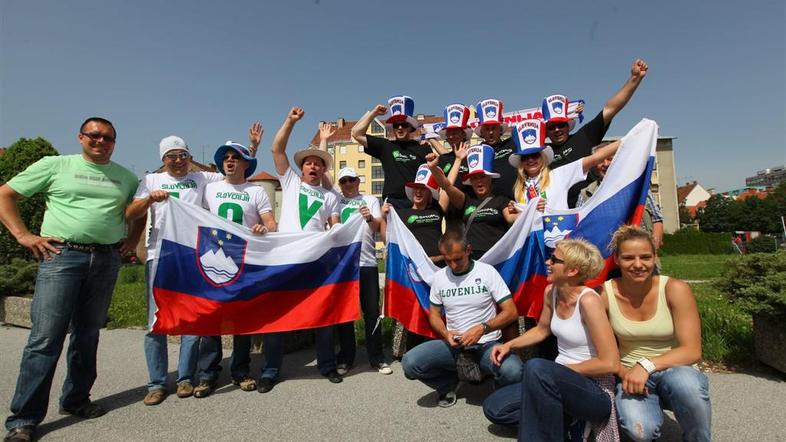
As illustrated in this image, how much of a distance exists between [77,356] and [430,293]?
11.0 ft

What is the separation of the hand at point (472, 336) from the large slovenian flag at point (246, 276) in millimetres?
1539

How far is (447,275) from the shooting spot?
414cm

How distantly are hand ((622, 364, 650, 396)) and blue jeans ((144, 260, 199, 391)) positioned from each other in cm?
400

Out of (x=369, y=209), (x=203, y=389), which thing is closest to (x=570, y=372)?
(x=369, y=209)

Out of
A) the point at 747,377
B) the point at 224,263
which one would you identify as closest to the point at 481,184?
the point at 224,263

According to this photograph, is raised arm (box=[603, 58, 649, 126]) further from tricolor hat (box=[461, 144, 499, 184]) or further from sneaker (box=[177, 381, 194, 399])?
sneaker (box=[177, 381, 194, 399])

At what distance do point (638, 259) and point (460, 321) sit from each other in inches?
64.0

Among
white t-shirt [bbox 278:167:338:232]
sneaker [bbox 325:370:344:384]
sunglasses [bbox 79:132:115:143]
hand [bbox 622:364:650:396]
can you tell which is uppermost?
sunglasses [bbox 79:132:115:143]

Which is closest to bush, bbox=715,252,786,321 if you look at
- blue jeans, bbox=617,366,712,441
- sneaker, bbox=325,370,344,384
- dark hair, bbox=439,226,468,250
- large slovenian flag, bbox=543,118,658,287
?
large slovenian flag, bbox=543,118,658,287

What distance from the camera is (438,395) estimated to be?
415cm

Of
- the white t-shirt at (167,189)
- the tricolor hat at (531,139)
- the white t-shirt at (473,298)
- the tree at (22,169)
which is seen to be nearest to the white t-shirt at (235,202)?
the white t-shirt at (167,189)

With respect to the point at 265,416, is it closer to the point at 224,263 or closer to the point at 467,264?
the point at 224,263

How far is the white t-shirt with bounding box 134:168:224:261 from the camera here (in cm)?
448

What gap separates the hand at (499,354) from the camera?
3531 millimetres
